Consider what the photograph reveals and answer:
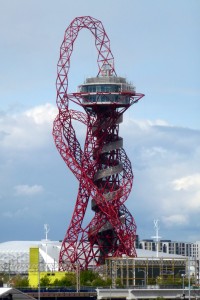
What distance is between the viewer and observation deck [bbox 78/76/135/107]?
193 m

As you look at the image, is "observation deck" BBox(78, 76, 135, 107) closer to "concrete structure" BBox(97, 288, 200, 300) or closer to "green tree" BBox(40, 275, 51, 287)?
"green tree" BBox(40, 275, 51, 287)

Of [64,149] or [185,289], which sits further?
[64,149]

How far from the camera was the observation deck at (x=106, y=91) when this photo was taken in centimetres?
19325

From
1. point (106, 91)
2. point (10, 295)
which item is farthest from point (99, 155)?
point (10, 295)

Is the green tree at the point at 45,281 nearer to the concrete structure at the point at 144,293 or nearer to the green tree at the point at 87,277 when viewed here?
the green tree at the point at 87,277

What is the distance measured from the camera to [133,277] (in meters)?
191

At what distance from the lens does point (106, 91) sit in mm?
194125

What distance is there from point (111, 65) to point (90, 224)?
22351 millimetres

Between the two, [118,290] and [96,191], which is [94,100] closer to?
[96,191]

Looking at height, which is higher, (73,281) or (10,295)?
(73,281)

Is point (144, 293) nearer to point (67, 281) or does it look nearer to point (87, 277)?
point (87, 277)

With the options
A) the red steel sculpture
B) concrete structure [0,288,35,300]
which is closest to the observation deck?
the red steel sculpture

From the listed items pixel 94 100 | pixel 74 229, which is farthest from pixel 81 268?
pixel 94 100

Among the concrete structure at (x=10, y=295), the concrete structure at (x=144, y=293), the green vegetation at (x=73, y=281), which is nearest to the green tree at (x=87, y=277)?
the green vegetation at (x=73, y=281)
